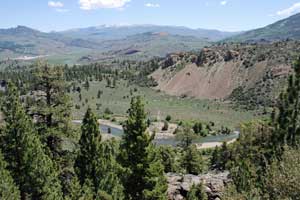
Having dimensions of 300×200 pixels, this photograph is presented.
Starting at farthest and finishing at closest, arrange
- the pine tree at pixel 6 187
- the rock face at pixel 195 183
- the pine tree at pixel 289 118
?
the rock face at pixel 195 183
the pine tree at pixel 289 118
the pine tree at pixel 6 187

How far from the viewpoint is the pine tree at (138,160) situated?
3672 cm

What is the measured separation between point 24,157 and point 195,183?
1075 inches

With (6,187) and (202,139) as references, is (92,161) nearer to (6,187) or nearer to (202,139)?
(6,187)

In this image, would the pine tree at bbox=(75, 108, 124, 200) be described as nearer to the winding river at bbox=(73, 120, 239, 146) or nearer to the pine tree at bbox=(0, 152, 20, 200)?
the pine tree at bbox=(0, 152, 20, 200)

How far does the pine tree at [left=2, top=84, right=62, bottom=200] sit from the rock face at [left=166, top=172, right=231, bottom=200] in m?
22.1

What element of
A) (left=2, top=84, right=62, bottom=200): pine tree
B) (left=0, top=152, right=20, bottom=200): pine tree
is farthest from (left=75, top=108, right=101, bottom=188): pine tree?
(left=0, top=152, right=20, bottom=200): pine tree

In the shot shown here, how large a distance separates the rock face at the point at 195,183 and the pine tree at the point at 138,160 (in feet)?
72.0

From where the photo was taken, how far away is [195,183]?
198 ft

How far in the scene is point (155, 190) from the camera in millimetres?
36219

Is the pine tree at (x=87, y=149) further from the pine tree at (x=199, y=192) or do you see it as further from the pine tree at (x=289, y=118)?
the pine tree at (x=289, y=118)

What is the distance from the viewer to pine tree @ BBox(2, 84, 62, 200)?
3941cm

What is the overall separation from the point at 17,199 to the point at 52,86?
33.2 feet

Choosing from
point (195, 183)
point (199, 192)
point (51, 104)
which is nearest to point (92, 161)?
point (51, 104)

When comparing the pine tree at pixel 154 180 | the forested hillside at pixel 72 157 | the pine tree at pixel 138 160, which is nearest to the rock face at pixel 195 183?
the forested hillside at pixel 72 157
